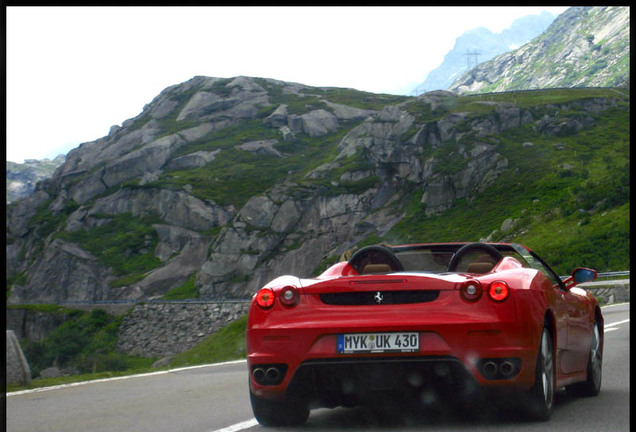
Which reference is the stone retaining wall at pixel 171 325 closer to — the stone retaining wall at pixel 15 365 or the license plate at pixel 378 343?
the stone retaining wall at pixel 15 365

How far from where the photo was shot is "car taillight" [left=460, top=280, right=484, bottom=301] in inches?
231

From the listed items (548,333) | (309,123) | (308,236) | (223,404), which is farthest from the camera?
(309,123)

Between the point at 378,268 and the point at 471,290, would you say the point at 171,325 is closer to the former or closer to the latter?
the point at 378,268

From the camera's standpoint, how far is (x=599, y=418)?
21.0 ft

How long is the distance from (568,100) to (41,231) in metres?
80.8

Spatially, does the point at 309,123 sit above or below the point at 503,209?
above

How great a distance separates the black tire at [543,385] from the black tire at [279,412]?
1.55 m

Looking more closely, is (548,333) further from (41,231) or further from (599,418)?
(41,231)

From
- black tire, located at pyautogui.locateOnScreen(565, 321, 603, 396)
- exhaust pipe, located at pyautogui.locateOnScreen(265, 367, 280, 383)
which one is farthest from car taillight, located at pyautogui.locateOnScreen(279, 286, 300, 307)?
black tire, located at pyautogui.locateOnScreen(565, 321, 603, 396)

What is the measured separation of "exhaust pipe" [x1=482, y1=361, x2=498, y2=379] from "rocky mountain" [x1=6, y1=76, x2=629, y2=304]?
6640 cm

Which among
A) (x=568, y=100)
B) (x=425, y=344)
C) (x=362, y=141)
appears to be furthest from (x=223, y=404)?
(x=568, y=100)

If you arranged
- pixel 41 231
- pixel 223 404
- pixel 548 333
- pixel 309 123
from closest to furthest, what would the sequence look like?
pixel 548 333
pixel 223 404
pixel 41 231
pixel 309 123

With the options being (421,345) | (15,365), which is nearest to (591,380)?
(421,345)

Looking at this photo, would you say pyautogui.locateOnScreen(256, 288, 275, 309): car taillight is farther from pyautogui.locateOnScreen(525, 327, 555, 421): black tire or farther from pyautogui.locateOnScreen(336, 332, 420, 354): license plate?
pyautogui.locateOnScreen(525, 327, 555, 421): black tire
